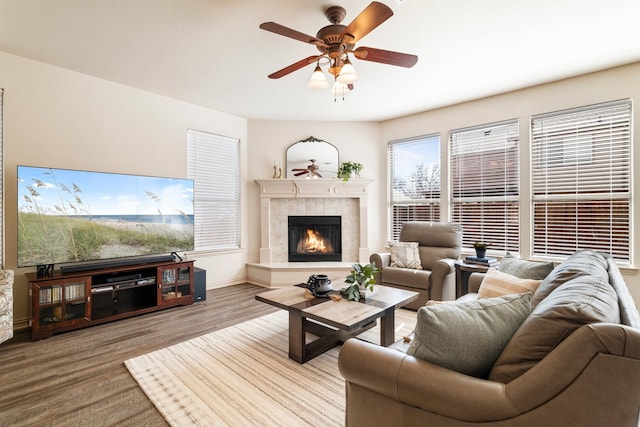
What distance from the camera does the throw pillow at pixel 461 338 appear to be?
1093 mm

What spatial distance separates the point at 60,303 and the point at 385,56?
381 cm

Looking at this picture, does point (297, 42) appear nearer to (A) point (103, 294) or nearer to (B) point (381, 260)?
(B) point (381, 260)

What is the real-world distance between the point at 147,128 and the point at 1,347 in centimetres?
277

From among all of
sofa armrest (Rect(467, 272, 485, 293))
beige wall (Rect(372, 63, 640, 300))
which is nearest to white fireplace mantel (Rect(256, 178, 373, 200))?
beige wall (Rect(372, 63, 640, 300))

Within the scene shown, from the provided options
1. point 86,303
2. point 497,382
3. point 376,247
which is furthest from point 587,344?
point 376,247

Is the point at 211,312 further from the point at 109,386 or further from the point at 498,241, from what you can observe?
the point at 498,241

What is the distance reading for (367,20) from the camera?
1.90 meters

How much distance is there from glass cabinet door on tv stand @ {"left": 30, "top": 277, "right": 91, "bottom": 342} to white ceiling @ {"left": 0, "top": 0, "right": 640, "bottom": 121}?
234 centimetres

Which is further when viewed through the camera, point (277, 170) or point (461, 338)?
point (277, 170)

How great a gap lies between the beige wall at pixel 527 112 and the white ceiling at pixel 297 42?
177 mm

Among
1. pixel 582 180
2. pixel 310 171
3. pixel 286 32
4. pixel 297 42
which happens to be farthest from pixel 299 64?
pixel 582 180

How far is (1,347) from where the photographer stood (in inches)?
105

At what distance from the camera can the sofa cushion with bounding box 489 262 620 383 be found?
3.08 ft

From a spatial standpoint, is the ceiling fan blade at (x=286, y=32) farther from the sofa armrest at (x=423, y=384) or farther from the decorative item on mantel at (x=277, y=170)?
the decorative item on mantel at (x=277, y=170)
